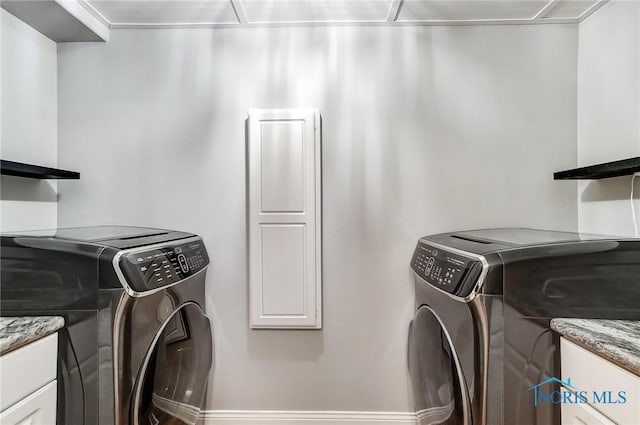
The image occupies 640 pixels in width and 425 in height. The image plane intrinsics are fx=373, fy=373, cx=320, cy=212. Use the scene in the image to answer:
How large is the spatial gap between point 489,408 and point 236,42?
1889mm

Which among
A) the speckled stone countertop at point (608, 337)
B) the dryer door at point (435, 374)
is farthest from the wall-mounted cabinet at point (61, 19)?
the speckled stone countertop at point (608, 337)

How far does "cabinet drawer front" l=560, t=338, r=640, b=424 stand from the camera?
930 mm

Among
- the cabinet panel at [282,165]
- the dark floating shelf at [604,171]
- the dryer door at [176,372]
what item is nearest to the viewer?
the dryer door at [176,372]

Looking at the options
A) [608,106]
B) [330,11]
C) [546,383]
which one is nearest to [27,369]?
[546,383]

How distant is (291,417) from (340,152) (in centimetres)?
136

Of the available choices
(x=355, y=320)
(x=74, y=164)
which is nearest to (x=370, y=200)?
(x=355, y=320)

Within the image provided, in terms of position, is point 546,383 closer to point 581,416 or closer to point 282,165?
point 581,416

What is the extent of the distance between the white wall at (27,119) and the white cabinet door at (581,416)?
7.34ft

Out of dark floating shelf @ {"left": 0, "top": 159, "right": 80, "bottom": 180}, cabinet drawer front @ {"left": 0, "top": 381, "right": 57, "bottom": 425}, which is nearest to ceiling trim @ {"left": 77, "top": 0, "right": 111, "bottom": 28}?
dark floating shelf @ {"left": 0, "top": 159, "right": 80, "bottom": 180}

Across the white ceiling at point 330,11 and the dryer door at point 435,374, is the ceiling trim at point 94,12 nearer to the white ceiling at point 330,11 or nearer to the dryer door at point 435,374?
the white ceiling at point 330,11

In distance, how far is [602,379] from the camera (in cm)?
104

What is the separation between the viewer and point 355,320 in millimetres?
1889

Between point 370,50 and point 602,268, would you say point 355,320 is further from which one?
point 370,50

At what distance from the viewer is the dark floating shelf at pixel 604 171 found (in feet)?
4.53
